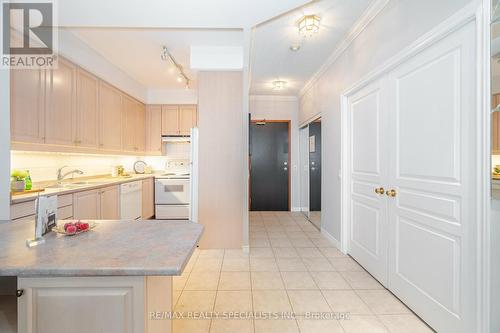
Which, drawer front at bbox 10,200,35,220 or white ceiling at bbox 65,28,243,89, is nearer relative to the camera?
drawer front at bbox 10,200,35,220

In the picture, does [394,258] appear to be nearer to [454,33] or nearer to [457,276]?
[457,276]

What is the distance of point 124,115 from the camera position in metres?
4.00

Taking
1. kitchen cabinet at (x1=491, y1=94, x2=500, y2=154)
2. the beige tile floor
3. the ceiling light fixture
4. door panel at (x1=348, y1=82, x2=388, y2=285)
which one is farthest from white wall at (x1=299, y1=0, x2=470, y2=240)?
the ceiling light fixture

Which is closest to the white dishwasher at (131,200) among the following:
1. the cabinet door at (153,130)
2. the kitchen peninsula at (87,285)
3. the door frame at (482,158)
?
the cabinet door at (153,130)

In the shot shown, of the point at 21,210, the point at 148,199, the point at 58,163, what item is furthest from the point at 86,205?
the point at 148,199

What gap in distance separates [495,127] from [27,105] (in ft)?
12.0

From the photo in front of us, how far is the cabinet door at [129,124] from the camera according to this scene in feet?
13.1

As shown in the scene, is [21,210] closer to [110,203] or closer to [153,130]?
[110,203]

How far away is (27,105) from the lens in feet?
7.38

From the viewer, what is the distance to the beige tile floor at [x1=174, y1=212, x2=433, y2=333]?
171cm

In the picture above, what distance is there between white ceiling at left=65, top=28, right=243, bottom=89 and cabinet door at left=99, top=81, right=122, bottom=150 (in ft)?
1.55

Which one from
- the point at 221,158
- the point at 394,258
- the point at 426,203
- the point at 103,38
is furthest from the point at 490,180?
the point at 103,38

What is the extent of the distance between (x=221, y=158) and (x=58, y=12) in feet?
7.34

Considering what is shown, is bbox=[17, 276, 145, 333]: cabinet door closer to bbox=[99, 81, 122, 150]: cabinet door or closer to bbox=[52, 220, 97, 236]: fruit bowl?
bbox=[52, 220, 97, 236]: fruit bowl
